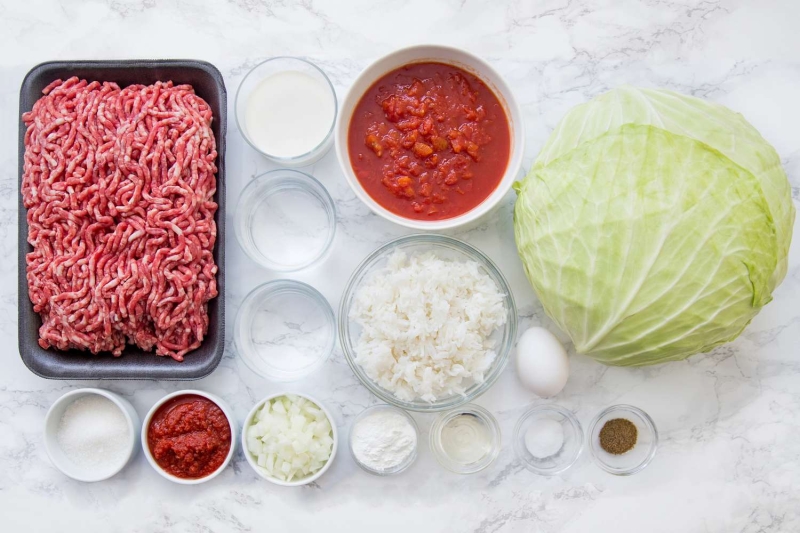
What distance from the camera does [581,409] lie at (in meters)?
2.45

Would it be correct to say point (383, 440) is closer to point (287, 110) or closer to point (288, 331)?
point (288, 331)

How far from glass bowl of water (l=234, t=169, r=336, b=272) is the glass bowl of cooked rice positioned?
218 millimetres

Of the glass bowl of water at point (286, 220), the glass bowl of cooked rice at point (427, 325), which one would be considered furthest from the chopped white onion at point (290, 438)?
the glass bowl of water at point (286, 220)

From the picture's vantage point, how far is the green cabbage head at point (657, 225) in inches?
72.8

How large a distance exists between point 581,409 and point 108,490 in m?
1.87

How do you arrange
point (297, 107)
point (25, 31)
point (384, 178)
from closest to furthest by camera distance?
point (384, 178)
point (297, 107)
point (25, 31)

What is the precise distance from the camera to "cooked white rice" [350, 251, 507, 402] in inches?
87.7

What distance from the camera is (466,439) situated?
2406 millimetres

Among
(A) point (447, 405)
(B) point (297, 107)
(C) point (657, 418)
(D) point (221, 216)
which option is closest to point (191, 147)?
(D) point (221, 216)

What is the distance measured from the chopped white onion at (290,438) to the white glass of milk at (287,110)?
0.92 metres

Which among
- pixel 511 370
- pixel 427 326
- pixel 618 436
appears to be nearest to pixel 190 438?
pixel 427 326

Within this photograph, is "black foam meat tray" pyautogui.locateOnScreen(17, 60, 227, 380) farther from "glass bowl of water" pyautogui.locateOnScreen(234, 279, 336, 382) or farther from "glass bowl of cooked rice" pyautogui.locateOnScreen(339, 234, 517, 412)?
"glass bowl of cooked rice" pyautogui.locateOnScreen(339, 234, 517, 412)

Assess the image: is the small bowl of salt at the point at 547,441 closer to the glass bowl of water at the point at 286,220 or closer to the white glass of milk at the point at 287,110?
the glass bowl of water at the point at 286,220

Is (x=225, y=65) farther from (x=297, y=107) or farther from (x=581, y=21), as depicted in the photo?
(x=581, y=21)
